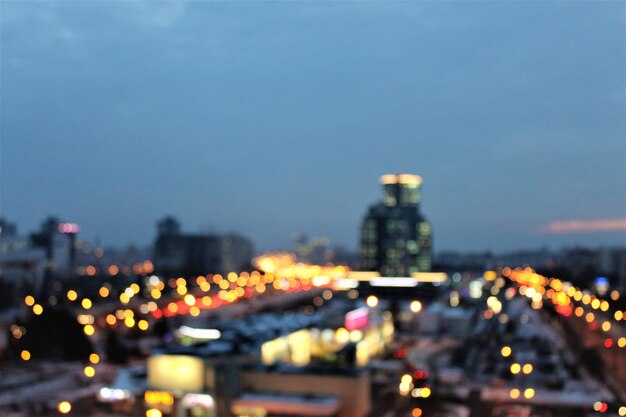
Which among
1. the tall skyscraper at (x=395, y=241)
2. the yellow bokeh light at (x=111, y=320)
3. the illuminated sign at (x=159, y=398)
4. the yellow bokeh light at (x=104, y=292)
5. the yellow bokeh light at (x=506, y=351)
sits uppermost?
the tall skyscraper at (x=395, y=241)

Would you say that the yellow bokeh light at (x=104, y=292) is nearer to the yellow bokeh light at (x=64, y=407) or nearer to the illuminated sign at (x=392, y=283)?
the illuminated sign at (x=392, y=283)

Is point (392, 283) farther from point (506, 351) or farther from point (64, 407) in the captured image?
point (64, 407)

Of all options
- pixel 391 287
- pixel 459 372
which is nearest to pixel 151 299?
pixel 391 287

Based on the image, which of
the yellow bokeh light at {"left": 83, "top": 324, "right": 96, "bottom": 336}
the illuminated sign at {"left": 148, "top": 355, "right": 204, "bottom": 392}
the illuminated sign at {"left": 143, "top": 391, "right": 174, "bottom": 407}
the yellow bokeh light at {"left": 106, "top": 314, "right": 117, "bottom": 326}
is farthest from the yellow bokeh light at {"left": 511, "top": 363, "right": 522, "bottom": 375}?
the yellow bokeh light at {"left": 106, "top": 314, "right": 117, "bottom": 326}

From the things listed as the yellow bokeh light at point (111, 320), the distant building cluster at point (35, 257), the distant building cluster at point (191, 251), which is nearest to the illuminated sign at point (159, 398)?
the yellow bokeh light at point (111, 320)

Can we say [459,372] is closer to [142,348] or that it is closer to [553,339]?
[553,339]

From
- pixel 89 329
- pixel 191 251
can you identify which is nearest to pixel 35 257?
pixel 191 251
